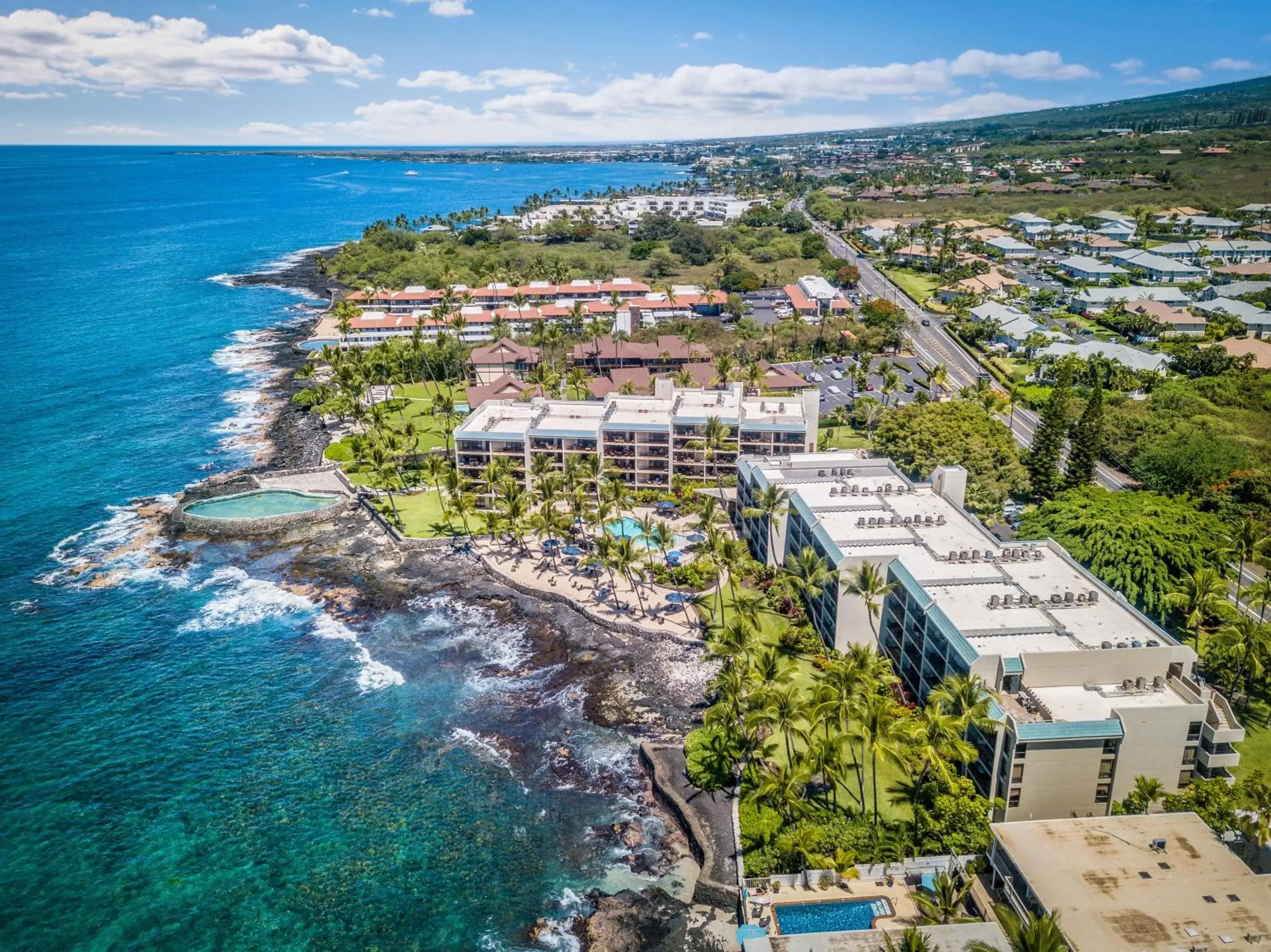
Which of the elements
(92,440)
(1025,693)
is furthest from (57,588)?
(1025,693)

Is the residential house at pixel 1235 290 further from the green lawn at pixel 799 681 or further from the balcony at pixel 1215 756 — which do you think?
the balcony at pixel 1215 756

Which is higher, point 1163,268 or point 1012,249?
point 1012,249

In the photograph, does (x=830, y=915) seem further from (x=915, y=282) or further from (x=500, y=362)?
(x=915, y=282)

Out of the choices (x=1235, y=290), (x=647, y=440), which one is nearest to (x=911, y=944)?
(x=647, y=440)

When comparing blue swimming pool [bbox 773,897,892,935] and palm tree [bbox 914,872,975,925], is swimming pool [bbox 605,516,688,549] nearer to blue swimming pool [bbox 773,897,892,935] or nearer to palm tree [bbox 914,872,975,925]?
blue swimming pool [bbox 773,897,892,935]

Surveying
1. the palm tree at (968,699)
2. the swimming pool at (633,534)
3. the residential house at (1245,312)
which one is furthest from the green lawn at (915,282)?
the palm tree at (968,699)

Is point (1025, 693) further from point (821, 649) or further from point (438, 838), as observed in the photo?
point (438, 838)
